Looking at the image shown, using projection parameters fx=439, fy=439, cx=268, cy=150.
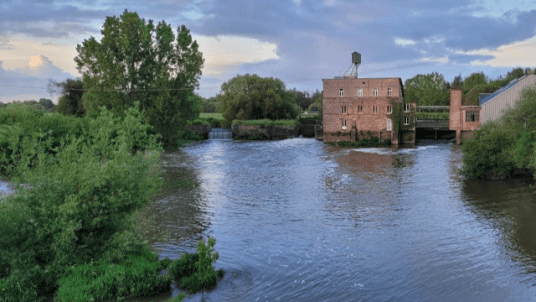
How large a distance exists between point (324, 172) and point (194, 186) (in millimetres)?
10765

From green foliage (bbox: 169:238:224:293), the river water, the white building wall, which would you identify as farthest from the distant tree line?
green foliage (bbox: 169:238:224:293)

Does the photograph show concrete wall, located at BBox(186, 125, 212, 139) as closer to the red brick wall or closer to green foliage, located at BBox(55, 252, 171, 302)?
the red brick wall

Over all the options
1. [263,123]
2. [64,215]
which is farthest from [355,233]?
[263,123]

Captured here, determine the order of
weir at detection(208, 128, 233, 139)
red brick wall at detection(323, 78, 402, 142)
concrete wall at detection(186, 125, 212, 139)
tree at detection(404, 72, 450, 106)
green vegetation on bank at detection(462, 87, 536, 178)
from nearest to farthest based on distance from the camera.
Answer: green vegetation on bank at detection(462, 87, 536, 178) → red brick wall at detection(323, 78, 402, 142) → concrete wall at detection(186, 125, 212, 139) → weir at detection(208, 128, 233, 139) → tree at detection(404, 72, 450, 106)

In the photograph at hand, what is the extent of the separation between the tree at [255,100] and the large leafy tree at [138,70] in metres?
27.9

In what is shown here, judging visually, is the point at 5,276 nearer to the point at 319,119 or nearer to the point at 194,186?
the point at 194,186

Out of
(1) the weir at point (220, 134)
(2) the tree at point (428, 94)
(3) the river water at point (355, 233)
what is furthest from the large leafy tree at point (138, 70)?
(2) the tree at point (428, 94)

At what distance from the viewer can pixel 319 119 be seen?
73.5 metres

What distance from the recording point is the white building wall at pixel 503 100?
42219 millimetres

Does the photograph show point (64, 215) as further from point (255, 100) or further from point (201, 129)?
point (255, 100)

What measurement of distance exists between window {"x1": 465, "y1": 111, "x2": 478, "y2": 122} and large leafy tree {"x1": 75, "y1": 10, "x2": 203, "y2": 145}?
31.4m

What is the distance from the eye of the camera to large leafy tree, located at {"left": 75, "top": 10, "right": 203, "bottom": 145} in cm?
4331

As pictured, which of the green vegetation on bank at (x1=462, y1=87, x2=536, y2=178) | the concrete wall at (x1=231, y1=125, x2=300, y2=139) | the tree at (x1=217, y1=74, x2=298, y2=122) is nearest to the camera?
the green vegetation on bank at (x1=462, y1=87, x2=536, y2=178)

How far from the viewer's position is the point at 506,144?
27.8 m
